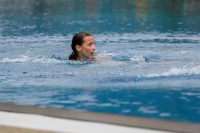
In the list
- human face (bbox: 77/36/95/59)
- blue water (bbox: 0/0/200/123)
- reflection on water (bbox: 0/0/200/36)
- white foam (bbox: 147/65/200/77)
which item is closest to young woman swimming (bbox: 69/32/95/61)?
human face (bbox: 77/36/95/59)

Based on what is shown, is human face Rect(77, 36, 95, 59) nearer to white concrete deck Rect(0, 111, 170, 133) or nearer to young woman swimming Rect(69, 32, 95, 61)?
young woman swimming Rect(69, 32, 95, 61)

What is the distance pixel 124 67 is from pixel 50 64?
36.1 inches

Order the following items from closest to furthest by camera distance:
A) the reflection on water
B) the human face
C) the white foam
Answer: the white foam
the human face
the reflection on water

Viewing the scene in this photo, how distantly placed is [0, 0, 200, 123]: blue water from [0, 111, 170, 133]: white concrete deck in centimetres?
83

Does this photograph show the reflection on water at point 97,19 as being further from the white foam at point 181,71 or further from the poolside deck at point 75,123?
the poolside deck at point 75,123

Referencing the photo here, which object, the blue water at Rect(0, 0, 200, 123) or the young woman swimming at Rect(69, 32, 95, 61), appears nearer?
the blue water at Rect(0, 0, 200, 123)

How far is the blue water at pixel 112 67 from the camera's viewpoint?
3.96 m

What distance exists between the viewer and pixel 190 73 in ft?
16.8

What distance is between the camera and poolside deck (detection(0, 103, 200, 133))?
8.35 ft

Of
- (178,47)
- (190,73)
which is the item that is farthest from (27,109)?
(178,47)

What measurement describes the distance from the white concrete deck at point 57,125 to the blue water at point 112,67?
825mm

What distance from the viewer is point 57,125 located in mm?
2701

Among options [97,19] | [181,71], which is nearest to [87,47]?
[181,71]

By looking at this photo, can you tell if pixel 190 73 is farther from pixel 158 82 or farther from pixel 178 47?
pixel 178 47
